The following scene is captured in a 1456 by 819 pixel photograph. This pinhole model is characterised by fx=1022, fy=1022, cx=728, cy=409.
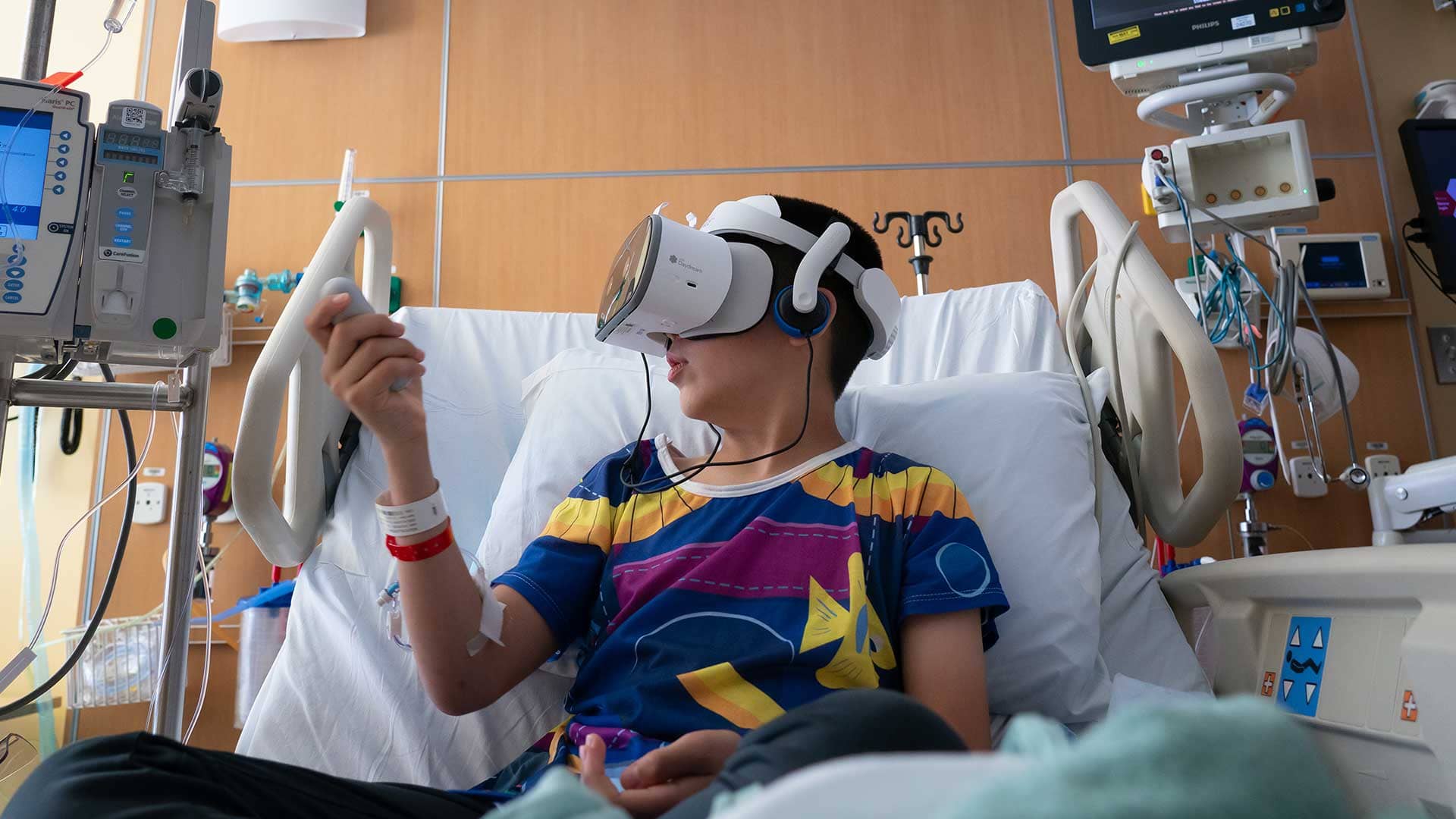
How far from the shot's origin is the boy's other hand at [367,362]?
1.00 m

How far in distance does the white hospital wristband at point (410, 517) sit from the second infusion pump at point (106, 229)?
1.81 ft

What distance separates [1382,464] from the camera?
8.45ft

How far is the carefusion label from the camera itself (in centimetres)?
135

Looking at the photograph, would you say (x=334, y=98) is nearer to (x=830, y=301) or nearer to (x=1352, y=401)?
(x=830, y=301)

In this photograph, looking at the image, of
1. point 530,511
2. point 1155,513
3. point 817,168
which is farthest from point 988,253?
point 530,511

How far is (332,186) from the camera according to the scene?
286 centimetres

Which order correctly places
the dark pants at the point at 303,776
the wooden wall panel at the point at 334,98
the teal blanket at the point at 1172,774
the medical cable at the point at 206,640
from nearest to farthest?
the teal blanket at the point at 1172,774, the dark pants at the point at 303,776, the medical cable at the point at 206,640, the wooden wall panel at the point at 334,98

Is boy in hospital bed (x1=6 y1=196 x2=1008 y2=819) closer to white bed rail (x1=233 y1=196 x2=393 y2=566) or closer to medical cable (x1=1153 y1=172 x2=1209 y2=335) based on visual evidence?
white bed rail (x1=233 y1=196 x2=393 y2=566)

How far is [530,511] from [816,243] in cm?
53

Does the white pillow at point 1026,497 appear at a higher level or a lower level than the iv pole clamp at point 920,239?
lower

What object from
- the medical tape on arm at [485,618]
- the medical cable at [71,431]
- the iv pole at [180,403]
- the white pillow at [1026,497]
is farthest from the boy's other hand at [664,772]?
the medical cable at [71,431]

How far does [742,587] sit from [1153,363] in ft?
2.56

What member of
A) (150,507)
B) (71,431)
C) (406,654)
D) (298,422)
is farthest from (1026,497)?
(71,431)

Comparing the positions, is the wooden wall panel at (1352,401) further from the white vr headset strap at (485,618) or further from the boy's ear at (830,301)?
the white vr headset strap at (485,618)
